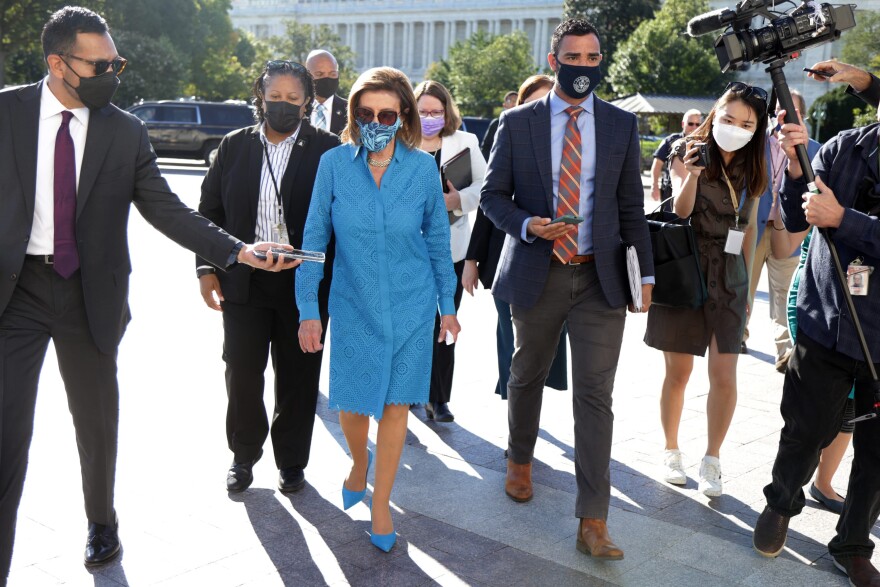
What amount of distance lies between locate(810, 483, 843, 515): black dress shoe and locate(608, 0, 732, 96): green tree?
51.0 metres

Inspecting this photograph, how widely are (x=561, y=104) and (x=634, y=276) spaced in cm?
81

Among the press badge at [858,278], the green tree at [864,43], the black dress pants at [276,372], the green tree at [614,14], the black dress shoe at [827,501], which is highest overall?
the green tree at [614,14]

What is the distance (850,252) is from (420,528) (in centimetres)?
205

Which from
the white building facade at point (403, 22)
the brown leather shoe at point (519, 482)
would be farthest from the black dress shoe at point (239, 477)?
the white building facade at point (403, 22)

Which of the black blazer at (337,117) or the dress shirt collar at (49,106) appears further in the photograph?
the black blazer at (337,117)

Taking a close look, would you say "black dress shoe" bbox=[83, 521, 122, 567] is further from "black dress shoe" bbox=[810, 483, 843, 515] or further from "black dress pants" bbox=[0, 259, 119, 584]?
"black dress shoe" bbox=[810, 483, 843, 515]

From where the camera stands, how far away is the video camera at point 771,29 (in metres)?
3.76

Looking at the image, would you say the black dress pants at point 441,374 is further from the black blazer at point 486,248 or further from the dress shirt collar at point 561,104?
the dress shirt collar at point 561,104

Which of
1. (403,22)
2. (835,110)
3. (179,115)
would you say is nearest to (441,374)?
(179,115)

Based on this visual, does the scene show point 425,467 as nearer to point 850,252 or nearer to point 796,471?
point 796,471

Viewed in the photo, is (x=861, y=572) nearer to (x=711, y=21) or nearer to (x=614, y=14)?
(x=711, y=21)

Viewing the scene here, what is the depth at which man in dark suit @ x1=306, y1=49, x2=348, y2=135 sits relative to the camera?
739 cm

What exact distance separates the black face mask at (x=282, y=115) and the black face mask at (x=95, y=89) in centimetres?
112

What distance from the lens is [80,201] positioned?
150 inches
